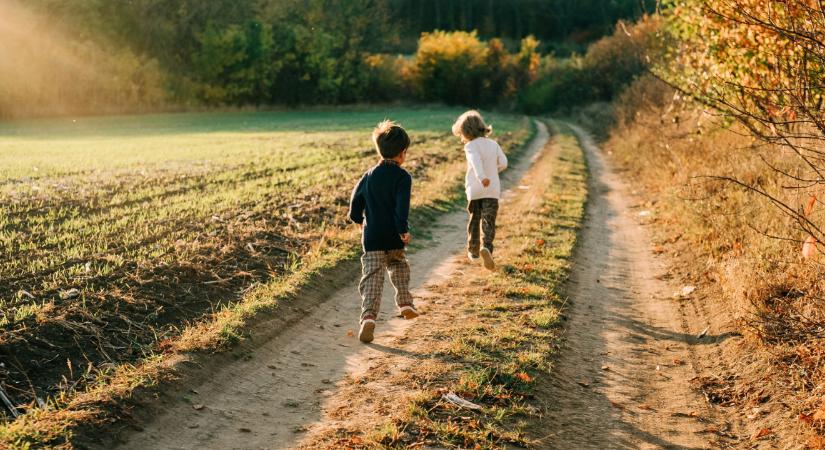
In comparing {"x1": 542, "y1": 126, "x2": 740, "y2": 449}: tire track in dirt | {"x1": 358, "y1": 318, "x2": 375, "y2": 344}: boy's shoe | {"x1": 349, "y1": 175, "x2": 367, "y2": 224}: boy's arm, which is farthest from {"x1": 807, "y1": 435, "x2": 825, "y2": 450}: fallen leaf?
{"x1": 349, "y1": 175, "x2": 367, "y2": 224}: boy's arm

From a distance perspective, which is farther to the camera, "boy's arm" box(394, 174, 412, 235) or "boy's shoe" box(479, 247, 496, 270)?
"boy's shoe" box(479, 247, 496, 270)

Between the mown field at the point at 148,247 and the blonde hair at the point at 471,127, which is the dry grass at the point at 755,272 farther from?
the mown field at the point at 148,247

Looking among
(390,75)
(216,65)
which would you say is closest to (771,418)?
(216,65)

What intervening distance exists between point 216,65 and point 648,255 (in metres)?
60.0

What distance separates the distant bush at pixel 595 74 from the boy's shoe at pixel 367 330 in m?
37.4

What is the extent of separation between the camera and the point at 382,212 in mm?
7848

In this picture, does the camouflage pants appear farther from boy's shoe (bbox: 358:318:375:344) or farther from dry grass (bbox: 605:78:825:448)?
boy's shoe (bbox: 358:318:375:344)

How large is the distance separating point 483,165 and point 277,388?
496cm

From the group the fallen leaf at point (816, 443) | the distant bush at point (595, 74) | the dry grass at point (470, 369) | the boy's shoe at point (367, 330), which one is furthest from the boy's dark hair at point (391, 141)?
the distant bush at point (595, 74)

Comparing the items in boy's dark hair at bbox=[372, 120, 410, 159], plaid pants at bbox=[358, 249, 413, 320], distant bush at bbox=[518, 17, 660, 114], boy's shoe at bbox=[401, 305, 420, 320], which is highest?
distant bush at bbox=[518, 17, 660, 114]

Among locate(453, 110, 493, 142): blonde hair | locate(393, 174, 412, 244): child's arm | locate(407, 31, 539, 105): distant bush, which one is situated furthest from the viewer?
locate(407, 31, 539, 105): distant bush

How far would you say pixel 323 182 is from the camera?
59.2ft

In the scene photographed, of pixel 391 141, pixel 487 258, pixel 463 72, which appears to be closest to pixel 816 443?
pixel 391 141

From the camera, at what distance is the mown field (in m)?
7.16
